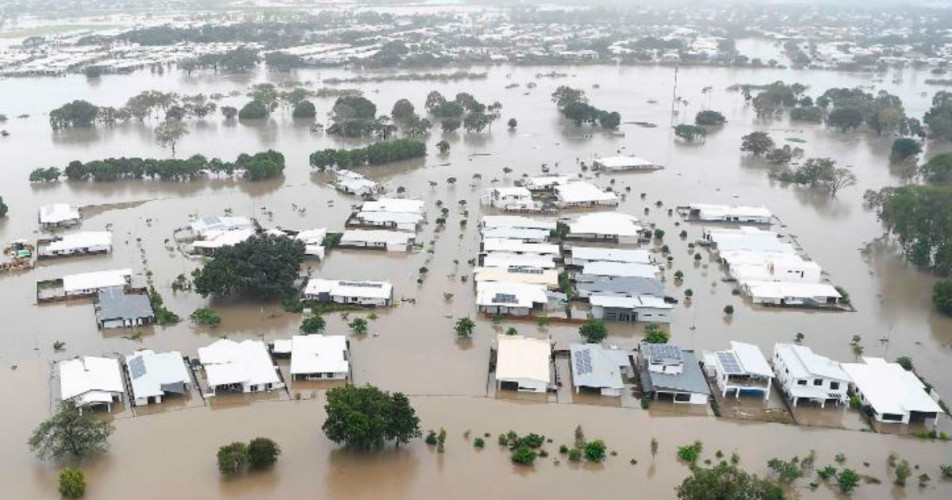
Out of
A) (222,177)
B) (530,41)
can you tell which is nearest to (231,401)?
(222,177)

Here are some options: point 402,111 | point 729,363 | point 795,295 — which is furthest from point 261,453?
point 402,111

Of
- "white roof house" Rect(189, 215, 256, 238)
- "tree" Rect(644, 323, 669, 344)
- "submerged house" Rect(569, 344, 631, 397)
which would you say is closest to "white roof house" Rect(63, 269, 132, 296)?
"white roof house" Rect(189, 215, 256, 238)

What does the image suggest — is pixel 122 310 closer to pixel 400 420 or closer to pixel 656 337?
pixel 400 420

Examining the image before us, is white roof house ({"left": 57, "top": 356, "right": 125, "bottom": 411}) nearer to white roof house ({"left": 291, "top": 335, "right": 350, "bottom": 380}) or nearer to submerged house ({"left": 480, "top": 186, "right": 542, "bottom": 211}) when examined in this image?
white roof house ({"left": 291, "top": 335, "right": 350, "bottom": 380})

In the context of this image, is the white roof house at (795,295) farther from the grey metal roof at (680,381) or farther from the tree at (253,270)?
the tree at (253,270)

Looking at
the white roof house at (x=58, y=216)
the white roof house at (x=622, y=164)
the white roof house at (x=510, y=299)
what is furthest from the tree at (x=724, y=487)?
the white roof house at (x=622, y=164)

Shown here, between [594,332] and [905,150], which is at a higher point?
[905,150]

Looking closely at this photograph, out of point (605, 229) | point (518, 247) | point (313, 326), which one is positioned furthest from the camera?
point (605, 229)
